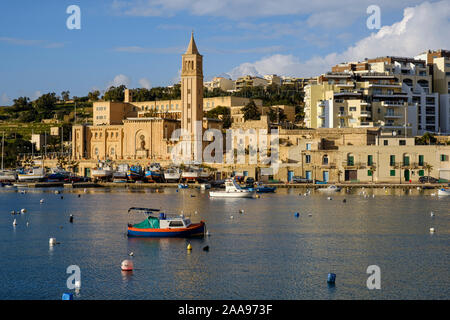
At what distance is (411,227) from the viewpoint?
44.3 meters

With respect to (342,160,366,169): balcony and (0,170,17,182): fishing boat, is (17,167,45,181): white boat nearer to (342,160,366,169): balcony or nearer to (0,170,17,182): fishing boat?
(0,170,17,182): fishing boat

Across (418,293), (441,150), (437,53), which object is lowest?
(418,293)

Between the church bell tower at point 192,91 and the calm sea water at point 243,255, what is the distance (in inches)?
2305

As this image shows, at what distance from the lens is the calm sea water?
25844mm

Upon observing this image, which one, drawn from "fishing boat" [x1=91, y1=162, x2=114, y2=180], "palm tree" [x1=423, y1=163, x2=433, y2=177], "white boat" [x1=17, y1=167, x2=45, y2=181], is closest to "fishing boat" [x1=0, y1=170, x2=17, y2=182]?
"white boat" [x1=17, y1=167, x2=45, y2=181]

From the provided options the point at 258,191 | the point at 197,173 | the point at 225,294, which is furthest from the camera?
the point at 197,173

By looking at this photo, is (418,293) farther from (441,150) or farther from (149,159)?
(149,159)

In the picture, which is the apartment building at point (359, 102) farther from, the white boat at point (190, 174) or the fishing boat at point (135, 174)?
the fishing boat at point (135, 174)

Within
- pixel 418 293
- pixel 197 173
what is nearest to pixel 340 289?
pixel 418 293

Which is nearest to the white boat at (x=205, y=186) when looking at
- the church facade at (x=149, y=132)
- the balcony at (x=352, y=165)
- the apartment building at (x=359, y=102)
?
the balcony at (x=352, y=165)

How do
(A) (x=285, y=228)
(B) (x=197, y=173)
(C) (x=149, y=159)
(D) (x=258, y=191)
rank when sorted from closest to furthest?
(A) (x=285, y=228), (D) (x=258, y=191), (B) (x=197, y=173), (C) (x=149, y=159)

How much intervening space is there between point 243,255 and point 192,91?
8530 cm

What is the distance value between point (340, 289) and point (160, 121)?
95.0 metres

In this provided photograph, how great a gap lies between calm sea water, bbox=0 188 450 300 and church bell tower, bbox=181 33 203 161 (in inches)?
2305
